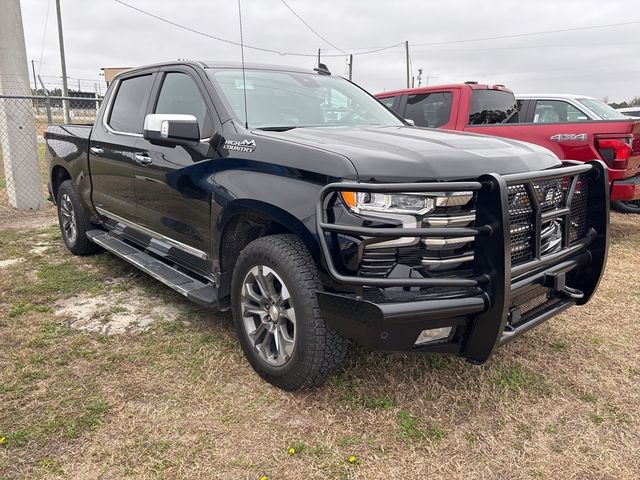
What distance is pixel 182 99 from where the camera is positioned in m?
3.58

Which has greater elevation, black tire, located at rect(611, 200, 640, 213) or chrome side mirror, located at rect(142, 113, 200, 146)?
chrome side mirror, located at rect(142, 113, 200, 146)

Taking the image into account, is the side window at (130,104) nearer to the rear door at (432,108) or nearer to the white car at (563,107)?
the rear door at (432,108)

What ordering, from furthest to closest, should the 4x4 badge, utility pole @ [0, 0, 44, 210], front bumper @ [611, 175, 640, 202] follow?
utility pole @ [0, 0, 44, 210] → front bumper @ [611, 175, 640, 202] → the 4x4 badge

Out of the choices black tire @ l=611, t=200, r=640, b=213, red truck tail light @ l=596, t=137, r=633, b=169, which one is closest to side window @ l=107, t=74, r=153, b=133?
red truck tail light @ l=596, t=137, r=633, b=169

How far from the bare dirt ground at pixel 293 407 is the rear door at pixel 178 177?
26.9 inches

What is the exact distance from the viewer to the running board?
320 centimetres

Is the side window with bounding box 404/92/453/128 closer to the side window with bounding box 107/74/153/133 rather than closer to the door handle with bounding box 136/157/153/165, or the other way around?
the side window with bounding box 107/74/153/133

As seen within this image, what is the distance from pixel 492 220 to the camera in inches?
86.8

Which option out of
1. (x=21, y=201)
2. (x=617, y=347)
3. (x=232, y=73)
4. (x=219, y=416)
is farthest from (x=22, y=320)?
(x=21, y=201)

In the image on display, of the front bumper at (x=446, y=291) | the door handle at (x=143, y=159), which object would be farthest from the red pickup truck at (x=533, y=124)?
the door handle at (x=143, y=159)

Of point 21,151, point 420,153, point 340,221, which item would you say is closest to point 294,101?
point 420,153

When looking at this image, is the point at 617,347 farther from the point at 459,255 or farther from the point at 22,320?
the point at 22,320

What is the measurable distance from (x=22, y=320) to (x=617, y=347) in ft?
13.5

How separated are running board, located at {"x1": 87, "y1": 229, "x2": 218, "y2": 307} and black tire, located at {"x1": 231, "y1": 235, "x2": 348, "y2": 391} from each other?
0.56m
